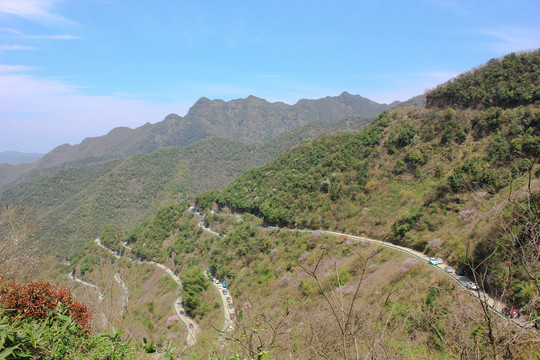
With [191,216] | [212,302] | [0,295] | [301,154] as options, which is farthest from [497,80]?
[191,216]

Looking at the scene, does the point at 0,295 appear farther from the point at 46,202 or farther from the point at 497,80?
the point at 46,202

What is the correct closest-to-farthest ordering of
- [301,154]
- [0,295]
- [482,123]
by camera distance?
[0,295]
[482,123]
[301,154]

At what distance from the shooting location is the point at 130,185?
343 feet

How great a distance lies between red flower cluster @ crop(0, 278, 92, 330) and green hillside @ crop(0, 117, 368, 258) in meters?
74.0

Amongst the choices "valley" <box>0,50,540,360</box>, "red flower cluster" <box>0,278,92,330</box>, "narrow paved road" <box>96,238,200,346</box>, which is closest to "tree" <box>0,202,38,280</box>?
"valley" <box>0,50,540,360</box>

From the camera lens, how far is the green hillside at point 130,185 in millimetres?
77906

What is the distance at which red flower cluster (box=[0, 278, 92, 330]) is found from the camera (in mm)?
5582

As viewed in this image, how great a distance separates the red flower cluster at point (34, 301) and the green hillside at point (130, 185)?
2915 inches

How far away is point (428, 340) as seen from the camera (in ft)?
35.6

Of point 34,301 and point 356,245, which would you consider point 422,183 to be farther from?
point 34,301

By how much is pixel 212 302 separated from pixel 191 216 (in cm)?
2544

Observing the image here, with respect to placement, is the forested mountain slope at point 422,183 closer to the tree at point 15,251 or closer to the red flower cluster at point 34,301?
the red flower cluster at point 34,301

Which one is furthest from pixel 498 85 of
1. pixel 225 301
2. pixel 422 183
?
pixel 225 301

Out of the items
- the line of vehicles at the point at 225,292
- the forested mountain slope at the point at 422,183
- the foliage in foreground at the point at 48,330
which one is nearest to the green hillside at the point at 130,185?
the line of vehicles at the point at 225,292
